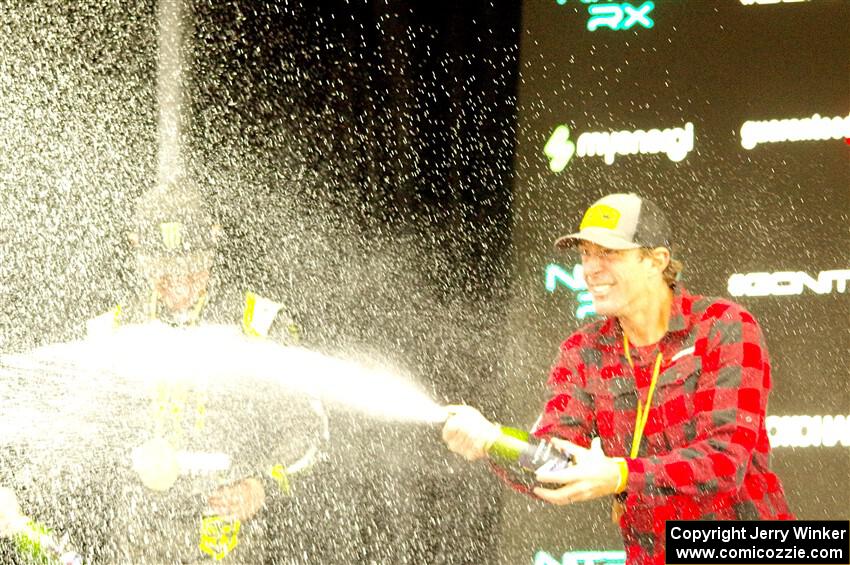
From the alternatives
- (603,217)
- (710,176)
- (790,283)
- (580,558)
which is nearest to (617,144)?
(710,176)

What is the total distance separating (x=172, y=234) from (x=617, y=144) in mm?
1762

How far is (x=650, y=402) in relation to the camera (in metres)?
3.86

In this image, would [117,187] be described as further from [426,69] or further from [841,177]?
[841,177]

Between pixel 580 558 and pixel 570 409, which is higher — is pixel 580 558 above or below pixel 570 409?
below

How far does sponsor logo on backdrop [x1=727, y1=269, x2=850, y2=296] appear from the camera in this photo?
489 cm

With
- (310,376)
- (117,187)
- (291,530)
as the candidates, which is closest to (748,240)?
(310,376)

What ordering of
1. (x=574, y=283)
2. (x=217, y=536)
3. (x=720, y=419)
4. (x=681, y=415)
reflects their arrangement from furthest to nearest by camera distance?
(x=574, y=283) → (x=217, y=536) → (x=681, y=415) → (x=720, y=419)

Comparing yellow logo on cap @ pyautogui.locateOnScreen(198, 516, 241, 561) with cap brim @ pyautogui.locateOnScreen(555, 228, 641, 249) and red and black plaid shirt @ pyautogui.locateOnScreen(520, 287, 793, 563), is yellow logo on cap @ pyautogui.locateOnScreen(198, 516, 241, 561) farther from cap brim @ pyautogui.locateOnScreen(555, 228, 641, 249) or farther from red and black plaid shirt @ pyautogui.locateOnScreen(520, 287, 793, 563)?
cap brim @ pyautogui.locateOnScreen(555, 228, 641, 249)

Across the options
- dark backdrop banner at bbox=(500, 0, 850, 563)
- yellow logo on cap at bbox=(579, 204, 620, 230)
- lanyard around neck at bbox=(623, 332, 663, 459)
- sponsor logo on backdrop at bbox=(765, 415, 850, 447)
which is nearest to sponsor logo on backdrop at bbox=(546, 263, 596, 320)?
dark backdrop banner at bbox=(500, 0, 850, 563)

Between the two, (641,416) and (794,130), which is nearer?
(641,416)

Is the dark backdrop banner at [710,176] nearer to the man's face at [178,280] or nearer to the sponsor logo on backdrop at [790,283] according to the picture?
the sponsor logo on backdrop at [790,283]

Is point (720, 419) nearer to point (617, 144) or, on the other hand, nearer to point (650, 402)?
point (650, 402)

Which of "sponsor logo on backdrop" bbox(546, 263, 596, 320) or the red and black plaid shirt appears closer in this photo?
the red and black plaid shirt

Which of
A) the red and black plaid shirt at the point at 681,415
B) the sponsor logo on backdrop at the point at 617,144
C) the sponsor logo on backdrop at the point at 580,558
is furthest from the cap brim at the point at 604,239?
the sponsor logo on backdrop at the point at 580,558
